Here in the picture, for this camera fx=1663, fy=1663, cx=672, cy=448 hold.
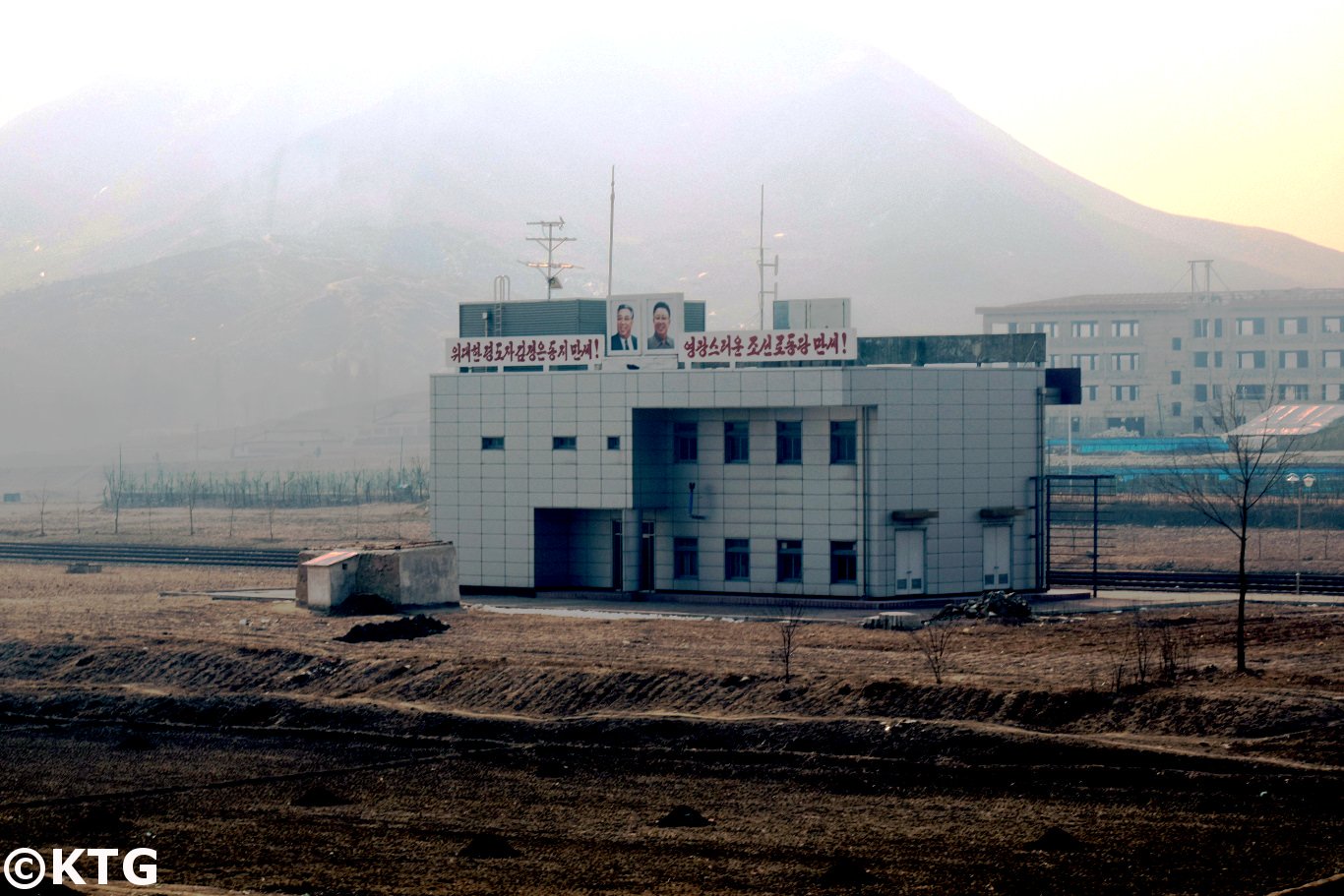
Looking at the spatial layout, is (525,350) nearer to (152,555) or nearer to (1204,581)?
(1204,581)

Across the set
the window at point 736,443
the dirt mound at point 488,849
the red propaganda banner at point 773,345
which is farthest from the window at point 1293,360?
the dirt mound at point 488,849

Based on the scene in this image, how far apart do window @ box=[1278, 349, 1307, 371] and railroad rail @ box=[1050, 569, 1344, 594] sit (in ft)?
425

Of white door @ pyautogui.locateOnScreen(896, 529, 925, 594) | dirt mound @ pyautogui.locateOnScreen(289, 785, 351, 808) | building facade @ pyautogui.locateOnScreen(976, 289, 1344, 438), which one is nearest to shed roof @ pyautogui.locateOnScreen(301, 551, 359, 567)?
white door @ pyautogui.locateOnScreen(896, 529, 925, 594)

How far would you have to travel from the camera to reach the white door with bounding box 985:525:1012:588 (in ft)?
204

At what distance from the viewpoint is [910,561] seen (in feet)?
198

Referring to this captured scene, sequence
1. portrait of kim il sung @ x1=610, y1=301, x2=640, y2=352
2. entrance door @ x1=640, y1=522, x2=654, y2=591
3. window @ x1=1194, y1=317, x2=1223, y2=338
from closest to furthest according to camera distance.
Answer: entrance door @ x1=640, y1=522, x2=654, y2=591 < portrait of kim il sung @ x1=610, y1=301, x2=640, y2=352 < window @ x1=1194, y1=317, x2=1223, y2=338

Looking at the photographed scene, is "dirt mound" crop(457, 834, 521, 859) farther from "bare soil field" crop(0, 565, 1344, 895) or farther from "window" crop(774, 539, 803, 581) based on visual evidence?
"window" crop(774, 539, 803, 581)

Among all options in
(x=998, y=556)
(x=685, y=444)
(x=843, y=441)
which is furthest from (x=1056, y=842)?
(x=685, y=444)

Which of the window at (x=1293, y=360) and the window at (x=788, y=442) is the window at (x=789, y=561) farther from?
the window at (x=1293, y=360)

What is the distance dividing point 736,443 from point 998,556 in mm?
10696

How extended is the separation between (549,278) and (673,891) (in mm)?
51058

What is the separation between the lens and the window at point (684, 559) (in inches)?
2520

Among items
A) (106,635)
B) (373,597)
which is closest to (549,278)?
(373,597)

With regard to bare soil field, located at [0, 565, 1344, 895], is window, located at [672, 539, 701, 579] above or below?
above
